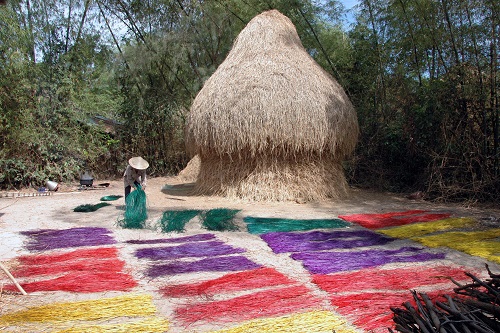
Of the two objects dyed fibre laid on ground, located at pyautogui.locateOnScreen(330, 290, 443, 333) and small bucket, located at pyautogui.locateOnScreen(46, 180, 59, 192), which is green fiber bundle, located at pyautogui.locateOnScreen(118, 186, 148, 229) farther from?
small bucket, located at pyautogui.locateOnScreen(46, 180, 59, 192)

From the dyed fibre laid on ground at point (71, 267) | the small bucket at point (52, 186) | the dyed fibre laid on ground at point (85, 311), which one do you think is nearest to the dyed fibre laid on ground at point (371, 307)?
the dyed fibre laid on ground at point (85, 311)

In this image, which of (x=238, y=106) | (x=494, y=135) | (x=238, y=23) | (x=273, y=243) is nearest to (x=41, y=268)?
(x=273, y=243)

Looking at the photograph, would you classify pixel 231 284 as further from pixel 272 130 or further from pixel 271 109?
pixel 271 109

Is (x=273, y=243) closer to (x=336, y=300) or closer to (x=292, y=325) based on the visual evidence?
(x=336, y=300)

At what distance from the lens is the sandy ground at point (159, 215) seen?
349 cm

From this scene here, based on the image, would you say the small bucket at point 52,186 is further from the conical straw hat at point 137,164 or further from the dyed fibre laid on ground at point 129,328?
the dyed fibre laid on ground at point 129,328

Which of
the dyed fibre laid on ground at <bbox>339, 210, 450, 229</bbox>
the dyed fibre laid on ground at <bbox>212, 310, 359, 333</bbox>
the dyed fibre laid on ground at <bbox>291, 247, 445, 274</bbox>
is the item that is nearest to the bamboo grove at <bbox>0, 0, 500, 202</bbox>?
the dyed fibre laid on ground at <bbox>339, 210, 450, 229</bbox>

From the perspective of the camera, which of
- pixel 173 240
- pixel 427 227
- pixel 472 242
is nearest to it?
pixel 472 242

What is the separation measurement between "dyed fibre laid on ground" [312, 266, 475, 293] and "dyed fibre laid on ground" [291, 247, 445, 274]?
0.16m

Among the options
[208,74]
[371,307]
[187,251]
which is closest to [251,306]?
[371,307]

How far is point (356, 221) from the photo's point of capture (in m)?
6.16

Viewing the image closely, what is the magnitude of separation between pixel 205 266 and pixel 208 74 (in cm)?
948

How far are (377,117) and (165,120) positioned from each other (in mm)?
6519

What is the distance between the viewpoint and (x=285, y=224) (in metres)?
5.93
